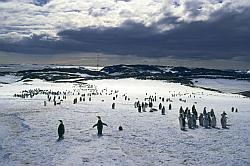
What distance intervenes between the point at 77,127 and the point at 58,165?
42.4 feet

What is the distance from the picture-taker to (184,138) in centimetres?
3053

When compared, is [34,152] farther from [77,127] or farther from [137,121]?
[137,121]

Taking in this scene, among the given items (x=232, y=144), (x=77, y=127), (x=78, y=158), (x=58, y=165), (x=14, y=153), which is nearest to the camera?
(x=58, y=165)

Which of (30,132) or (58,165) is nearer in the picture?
(58,165)

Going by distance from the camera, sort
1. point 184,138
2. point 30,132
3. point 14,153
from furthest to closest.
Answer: point 30,132 → point 184,138 → point 14,153

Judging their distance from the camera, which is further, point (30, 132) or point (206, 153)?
point (30, 132)

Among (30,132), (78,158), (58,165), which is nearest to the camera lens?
(58,165)

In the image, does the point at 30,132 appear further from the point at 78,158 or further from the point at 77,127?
the point at 78,158

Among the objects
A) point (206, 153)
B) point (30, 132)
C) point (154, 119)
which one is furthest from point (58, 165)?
point (154, 119)

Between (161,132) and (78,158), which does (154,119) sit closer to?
(161,132)

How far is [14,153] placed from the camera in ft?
83.6

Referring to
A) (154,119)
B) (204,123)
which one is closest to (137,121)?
(154,119)

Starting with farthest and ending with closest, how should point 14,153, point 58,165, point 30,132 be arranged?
point 30,132 < point 14,153 < point 58,165

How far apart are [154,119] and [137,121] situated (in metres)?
2.82
